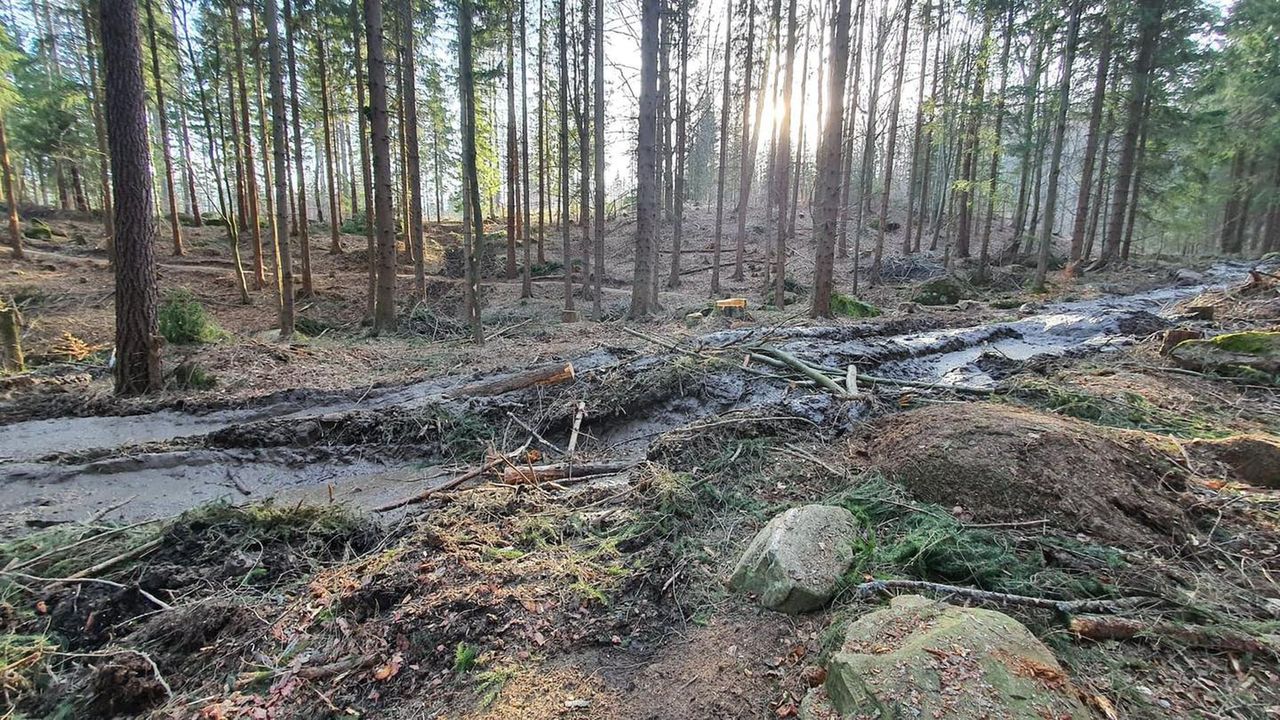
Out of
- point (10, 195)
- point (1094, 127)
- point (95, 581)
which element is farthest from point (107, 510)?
point (1094, 127)

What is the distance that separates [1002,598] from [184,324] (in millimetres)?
13765

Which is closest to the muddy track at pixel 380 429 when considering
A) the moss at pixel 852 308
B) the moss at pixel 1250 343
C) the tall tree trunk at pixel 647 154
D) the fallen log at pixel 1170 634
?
the moss at pixel 1250 343

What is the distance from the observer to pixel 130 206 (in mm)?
7297

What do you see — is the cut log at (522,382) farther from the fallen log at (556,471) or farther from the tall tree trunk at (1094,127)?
the tall tree trunk at (1094,127)

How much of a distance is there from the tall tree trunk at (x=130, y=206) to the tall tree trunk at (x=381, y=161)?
4097 mm

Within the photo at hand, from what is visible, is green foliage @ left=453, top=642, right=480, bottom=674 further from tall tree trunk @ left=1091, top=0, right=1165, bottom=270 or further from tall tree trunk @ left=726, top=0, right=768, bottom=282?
tall tree trunk @ left=1091, top=0, right=1165, bottom=270

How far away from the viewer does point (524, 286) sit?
747 inches

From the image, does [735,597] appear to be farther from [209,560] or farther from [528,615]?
[209,560]

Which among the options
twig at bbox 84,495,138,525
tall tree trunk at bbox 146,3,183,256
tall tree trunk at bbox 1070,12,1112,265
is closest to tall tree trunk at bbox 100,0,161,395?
twig at bbox 84,495,138,525

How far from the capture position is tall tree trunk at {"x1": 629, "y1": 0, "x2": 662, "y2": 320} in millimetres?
12344

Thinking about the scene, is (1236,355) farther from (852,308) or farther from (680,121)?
(680,121)

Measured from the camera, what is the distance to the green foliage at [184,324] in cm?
1029

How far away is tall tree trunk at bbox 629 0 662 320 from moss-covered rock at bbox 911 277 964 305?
8.81 m

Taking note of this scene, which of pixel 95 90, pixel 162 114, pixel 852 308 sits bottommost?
pixel 852 308
